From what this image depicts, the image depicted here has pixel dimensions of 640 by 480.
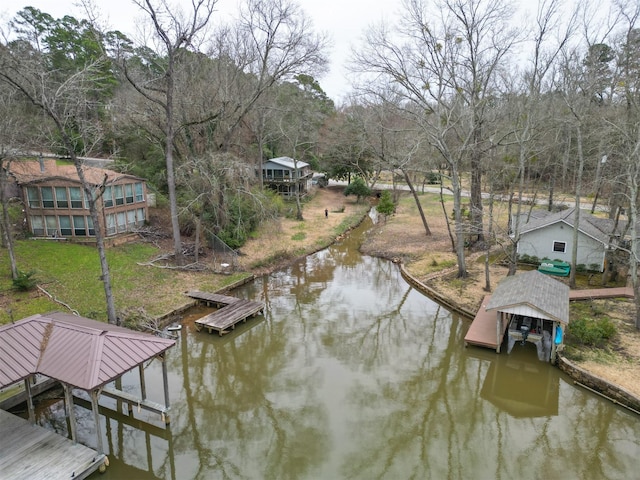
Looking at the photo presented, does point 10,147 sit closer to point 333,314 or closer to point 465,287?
point 333,314

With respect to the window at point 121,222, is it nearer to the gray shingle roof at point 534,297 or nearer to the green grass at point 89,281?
the green grass at point 89,281

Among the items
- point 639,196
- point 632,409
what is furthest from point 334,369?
point 639,196

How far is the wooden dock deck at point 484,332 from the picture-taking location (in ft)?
50.1

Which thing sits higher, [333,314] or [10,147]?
[10,147]

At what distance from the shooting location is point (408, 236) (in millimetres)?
31656

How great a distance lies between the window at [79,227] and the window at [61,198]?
2.69 feet

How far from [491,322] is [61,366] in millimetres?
14735

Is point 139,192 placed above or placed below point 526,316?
above

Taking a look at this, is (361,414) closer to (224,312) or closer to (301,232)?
(224,312)

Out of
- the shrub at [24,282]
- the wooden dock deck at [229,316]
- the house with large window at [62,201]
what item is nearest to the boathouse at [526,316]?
the wooden dock deck at [229,316]

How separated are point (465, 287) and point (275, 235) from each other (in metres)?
13.4

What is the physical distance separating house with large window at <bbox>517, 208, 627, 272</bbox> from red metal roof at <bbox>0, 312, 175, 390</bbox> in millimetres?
20915

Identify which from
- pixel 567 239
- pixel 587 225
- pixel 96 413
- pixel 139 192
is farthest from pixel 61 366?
pixel 587 225

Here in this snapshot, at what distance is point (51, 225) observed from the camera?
2267 cm
